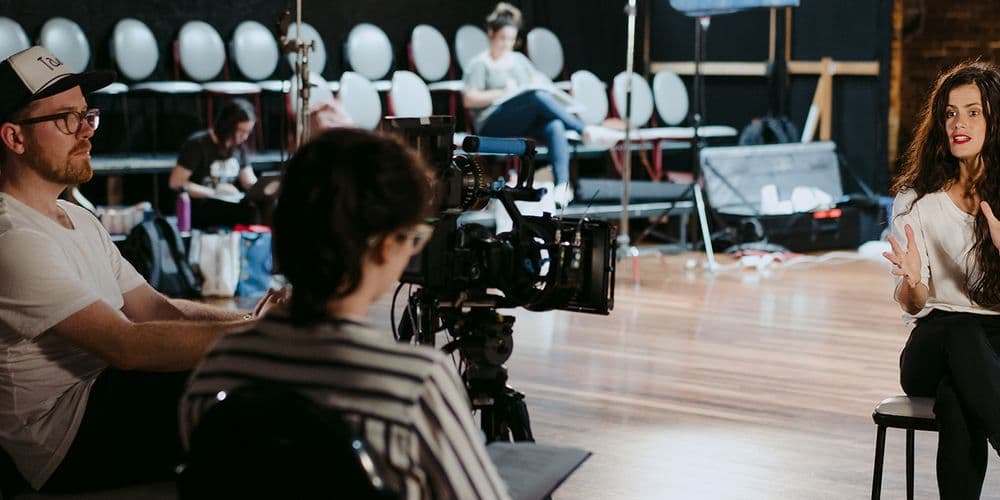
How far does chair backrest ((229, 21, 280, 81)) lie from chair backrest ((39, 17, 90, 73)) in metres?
0.90

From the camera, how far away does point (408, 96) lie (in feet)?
25.8

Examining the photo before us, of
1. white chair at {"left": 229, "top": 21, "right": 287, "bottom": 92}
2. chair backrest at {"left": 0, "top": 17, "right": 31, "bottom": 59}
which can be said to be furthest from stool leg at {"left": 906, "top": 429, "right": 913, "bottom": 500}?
white chair at {"left": 229, "top": 21, "right": 287, "bottom": 92}

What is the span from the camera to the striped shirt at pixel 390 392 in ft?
4.60

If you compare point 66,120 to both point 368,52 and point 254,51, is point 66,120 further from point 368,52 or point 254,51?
point 368,52

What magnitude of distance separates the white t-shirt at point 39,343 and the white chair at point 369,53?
5.75 metres

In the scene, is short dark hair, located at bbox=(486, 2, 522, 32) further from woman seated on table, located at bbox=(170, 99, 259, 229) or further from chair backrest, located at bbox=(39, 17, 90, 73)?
chair backrest, located at bbox=(39, 17, 90, 73)

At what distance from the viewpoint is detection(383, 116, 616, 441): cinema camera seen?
2.40 metres

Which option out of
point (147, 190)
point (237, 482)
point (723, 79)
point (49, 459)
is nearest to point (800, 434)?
point (49, 459)

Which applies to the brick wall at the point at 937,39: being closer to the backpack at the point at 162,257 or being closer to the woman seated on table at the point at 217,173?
the woman seated on table at the point at 217,173

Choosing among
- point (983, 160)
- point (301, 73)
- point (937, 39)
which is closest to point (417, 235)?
point (983, 160)

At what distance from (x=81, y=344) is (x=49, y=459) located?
0.66 ft

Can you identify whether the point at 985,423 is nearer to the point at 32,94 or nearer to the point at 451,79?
the point at 32,94

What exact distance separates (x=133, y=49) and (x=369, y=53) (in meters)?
1.39

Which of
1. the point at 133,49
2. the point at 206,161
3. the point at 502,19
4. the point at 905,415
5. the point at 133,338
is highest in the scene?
the point at 502,19
